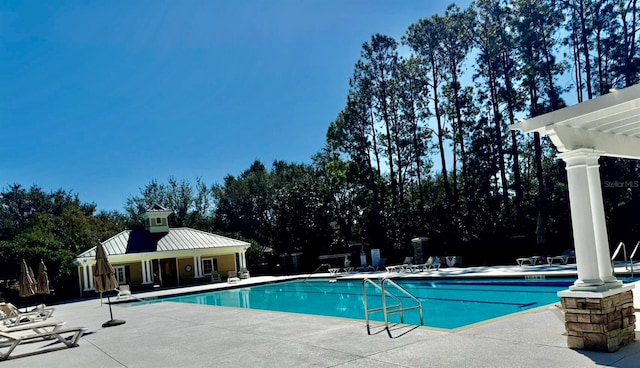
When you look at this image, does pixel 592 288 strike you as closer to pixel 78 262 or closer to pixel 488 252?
pixel 488 252

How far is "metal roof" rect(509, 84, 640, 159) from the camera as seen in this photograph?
5.18 metres

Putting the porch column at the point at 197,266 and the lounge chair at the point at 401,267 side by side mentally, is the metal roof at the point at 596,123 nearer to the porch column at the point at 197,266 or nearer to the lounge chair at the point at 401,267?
the lounge chair at the point at 401,267

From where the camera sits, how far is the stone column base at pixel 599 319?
5285 millimetres

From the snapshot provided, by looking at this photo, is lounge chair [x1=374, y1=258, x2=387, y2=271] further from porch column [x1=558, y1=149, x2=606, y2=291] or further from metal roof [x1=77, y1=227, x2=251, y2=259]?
porch column [x1=558, y1=149, x2=606, y2=291]

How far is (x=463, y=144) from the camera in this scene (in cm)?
2748

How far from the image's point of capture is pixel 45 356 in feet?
27.2

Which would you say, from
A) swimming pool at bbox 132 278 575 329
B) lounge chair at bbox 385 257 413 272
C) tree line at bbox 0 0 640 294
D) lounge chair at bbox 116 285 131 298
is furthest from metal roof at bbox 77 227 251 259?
lounge chair at bbox 385 257 413 272

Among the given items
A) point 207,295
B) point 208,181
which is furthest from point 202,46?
point 208,181

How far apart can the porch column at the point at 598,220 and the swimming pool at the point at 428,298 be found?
14.6 ft

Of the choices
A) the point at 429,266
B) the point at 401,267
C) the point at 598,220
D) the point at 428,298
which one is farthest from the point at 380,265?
the point at 598,220

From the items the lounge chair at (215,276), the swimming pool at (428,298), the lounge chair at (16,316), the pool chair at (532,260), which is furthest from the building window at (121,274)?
the pool chair at (532,260)

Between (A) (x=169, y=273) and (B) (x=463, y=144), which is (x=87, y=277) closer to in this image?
(A) (x=169, y=273)

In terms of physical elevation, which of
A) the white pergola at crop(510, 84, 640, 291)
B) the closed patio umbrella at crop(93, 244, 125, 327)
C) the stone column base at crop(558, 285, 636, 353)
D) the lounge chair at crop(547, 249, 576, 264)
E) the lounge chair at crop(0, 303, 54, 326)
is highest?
the white pergola at crop(510, 84, 640, 291)

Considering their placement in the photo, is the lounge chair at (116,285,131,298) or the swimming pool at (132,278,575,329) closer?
the swimming pool at (132,278,575,329)
